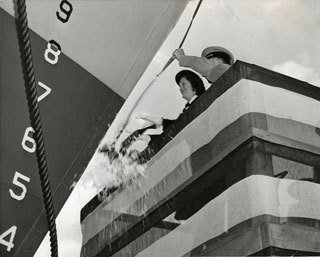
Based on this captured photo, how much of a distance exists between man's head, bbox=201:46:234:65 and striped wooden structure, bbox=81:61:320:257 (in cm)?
51

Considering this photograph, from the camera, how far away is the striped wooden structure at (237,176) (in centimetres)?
155

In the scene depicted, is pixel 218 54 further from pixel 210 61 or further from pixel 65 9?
pixel 65 9

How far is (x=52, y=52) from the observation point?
1.94 metres

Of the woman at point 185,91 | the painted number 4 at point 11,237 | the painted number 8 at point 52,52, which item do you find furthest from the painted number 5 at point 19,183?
the woman at point 185,91

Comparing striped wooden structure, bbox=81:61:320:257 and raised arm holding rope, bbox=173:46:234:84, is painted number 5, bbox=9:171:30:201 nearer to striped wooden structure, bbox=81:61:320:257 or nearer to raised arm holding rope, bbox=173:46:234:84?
striped wooden structure, bbox=81:61:320:257

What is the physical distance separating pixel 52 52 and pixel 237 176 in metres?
0.72

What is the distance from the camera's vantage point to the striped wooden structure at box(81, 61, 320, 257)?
1.55 metres

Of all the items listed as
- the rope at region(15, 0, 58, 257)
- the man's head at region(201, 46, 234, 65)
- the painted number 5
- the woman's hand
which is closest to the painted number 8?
the painted number 5

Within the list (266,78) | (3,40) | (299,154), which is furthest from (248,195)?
(3,40)

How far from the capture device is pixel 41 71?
184cm

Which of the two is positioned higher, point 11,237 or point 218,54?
point 218,54

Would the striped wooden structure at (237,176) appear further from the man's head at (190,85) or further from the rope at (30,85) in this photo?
the rope at (30,85)

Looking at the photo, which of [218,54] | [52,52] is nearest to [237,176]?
[52,52]

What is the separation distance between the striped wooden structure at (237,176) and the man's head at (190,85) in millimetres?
328
